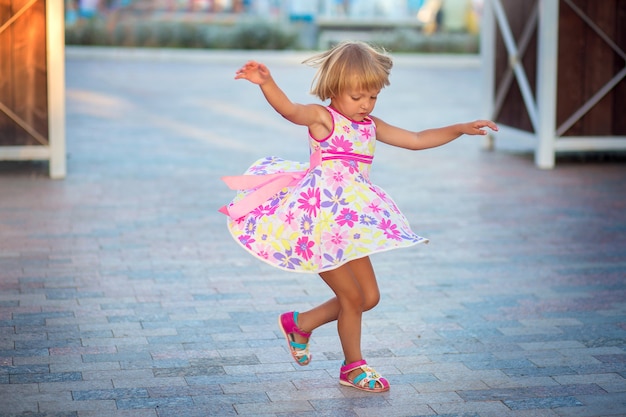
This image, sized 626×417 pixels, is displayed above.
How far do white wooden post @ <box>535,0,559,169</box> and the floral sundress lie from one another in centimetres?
683

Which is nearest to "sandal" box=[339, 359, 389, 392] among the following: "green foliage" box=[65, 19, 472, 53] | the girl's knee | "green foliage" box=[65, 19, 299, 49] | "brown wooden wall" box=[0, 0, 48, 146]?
the girl's knee

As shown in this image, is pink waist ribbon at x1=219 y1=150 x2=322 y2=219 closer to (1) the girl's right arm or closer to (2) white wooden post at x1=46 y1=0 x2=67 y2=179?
(1) the girl's right arm

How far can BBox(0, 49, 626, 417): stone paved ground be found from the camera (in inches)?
180

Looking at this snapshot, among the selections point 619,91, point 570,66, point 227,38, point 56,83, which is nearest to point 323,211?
point 56,83

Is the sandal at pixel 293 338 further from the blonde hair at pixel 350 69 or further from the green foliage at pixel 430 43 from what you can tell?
the green foliage at pixel 430 43

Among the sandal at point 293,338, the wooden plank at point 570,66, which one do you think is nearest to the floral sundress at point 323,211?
the sandal at point 293,338

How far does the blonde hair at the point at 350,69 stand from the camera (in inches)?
176

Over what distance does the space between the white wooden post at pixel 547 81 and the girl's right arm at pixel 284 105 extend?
6.99 metres

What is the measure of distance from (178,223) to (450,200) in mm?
2494

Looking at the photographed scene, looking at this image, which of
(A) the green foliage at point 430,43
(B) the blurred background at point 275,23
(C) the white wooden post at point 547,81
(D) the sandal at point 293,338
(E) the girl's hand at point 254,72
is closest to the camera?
(E) the girl's hand at point 254,72

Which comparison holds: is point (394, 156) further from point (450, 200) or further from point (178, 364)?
point (178, 364)

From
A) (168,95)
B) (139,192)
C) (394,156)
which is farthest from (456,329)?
(168,95)

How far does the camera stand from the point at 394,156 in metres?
12.1

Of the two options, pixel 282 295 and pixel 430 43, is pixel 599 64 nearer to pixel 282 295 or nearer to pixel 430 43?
pixel 282 295
